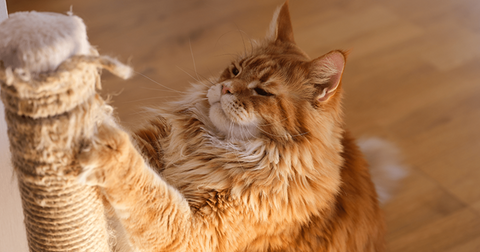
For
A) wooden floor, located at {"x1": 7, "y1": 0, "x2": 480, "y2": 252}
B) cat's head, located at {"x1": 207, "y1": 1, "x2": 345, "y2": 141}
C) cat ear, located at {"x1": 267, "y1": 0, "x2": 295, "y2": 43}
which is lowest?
wooden floor, located at {"x1": 7, "y1": 0, "x2": 480, "y2": 252}

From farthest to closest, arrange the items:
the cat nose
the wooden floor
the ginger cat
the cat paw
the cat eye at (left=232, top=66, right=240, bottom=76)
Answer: the wooden floor → the cat eye at (left=232, top=66, right=240, bottom=76) → the cat nose → the ginger cat → the cat paw

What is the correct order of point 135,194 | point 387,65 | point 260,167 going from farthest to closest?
point 387,65, point 260,167, point 135,194

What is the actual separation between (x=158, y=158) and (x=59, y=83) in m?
0.77

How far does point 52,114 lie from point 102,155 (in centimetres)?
12

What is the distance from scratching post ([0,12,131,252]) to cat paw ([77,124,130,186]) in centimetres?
1

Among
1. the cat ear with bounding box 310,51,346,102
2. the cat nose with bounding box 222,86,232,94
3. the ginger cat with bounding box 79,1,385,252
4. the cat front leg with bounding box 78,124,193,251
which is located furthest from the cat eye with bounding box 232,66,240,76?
the cat front leg with bounding box 78,124,193,251

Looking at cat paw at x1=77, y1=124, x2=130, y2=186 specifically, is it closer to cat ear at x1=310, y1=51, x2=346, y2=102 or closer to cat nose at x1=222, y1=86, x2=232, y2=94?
cat nose at x1=222, y1=86, x2=232, y2=94

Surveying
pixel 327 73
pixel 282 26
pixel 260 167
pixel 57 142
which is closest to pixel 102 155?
pixel 57 142

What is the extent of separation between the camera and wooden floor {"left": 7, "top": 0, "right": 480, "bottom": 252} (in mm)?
2051

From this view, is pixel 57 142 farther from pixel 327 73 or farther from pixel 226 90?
pixel 327 73

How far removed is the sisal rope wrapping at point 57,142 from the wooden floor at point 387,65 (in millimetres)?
1345

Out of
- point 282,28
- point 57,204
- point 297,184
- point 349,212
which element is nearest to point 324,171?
point 297,184

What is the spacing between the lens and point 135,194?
2.83 ft

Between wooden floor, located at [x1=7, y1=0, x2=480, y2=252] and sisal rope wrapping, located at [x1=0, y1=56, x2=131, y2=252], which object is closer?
sisal rope wrapping, located at [x1=0, y1=56, x2=131, y2=252]
